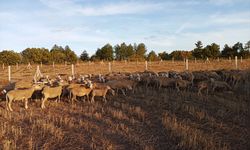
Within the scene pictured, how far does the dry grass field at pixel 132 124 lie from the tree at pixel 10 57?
2493 inches

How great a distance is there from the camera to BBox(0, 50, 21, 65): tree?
251 feet

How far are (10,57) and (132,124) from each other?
71147 mm

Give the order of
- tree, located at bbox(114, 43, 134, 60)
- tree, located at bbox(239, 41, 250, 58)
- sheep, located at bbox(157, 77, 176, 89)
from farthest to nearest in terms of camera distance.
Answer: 1. tree, located at bbox(114, 43, 134, 60)
2. tree, located at bbox(239, 41, 250, 58)
3. sheep, located at bbox(157, 77, 176, 89)

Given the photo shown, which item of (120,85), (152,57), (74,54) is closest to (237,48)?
(152,57)

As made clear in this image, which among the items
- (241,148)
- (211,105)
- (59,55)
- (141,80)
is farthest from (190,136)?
(59,55)

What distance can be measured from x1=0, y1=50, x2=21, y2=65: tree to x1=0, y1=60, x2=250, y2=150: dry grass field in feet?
208

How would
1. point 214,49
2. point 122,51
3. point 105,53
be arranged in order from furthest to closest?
point 122,51
point 105,53
point 214,49

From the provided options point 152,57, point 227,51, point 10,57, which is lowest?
point 152,57

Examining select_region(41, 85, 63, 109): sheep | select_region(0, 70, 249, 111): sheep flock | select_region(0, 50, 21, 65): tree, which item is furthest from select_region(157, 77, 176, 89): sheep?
select_region(0, 50, 21, 65): tree

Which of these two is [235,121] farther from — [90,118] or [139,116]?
[90,118]

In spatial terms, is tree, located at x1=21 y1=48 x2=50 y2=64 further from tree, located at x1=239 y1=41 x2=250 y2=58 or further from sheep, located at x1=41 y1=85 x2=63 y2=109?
sheep, located at x1=41 y1=85 x2=63 y2=109

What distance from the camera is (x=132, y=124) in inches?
466

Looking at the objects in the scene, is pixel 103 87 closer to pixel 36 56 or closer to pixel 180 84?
pixel 180 84

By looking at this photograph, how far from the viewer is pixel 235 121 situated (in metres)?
12.8
